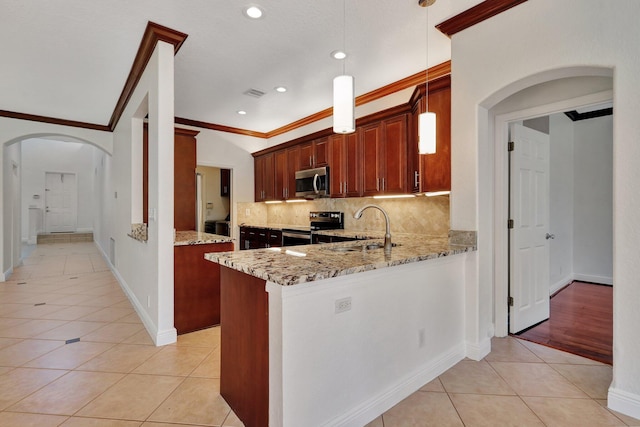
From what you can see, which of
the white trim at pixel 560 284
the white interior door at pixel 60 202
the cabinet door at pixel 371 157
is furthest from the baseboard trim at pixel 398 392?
the white interior door at pixel 60 202

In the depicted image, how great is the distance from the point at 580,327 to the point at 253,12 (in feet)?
13.6

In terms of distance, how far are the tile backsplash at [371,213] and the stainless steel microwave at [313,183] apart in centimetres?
45

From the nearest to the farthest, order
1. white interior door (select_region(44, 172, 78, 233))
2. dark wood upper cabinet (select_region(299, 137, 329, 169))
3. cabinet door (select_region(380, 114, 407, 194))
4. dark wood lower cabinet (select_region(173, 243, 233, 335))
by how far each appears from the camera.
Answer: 1. dark wood lower cabinet (select_region(173, 243, 233, 335))
2. cabinet door (select_region(380, 114, 407, 194))
3. dark wood upper cabinet (select_region(299, 137, 329, 169))
4. white interior door (select_region(44, 172, 78, 233))

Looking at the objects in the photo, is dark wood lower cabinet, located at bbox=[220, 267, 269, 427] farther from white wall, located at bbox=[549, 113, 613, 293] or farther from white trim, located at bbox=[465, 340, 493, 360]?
white wall, located at bbox=[549, 113, 613, 293]

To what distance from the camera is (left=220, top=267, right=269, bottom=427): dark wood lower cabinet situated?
1.49 m

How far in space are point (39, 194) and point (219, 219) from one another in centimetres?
699

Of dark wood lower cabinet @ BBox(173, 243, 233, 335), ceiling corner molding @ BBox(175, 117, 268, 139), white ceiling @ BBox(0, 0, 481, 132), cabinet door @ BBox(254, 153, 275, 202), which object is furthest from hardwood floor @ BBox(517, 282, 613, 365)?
ceiling corner molding @ BBox(175, 117, 268, 139)

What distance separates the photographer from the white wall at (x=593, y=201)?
15.8 ft

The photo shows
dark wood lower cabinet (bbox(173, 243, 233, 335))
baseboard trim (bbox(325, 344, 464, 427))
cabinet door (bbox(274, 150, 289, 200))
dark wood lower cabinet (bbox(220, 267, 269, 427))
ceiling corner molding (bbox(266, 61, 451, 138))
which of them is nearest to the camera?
dark wood lower cabinet (bbox(220, 267, 269, 427))

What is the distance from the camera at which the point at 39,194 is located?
10305 mm

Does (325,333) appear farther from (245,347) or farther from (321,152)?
(321,152)

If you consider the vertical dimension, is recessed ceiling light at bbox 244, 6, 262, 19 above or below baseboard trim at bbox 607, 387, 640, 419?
above

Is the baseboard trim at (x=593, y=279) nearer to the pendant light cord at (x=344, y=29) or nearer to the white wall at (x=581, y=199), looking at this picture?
the white wall at (x=581, y=199)

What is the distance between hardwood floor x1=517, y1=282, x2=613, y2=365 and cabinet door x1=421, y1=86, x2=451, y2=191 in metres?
1.61
